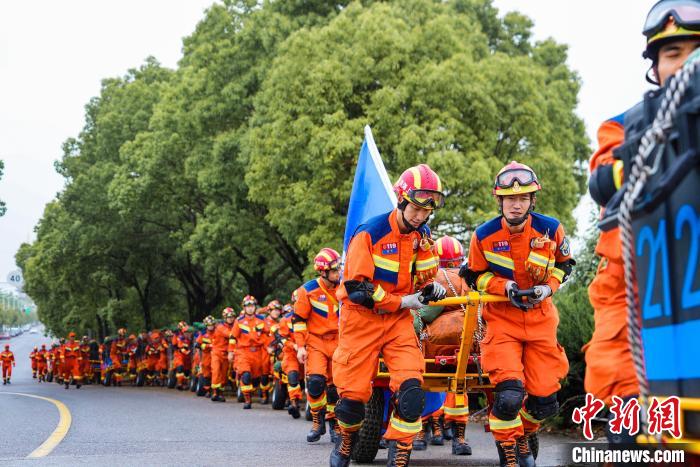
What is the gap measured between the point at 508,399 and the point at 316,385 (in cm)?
433

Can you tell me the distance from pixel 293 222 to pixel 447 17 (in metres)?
6.85

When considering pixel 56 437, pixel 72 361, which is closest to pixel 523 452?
pixel 56 437

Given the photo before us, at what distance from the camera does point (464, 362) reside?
7.71 meters

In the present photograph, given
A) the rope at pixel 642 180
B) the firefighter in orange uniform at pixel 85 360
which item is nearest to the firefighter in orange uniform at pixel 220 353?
the firefighter in orange uniform at pixel 85 360

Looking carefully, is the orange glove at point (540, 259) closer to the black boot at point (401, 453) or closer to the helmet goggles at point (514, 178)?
the helmet goggles at point (514, 178)

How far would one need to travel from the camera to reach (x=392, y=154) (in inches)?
972

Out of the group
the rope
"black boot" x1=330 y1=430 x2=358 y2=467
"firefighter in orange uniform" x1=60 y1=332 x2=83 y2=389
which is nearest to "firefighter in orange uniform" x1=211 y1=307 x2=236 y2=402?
"firefighter in orange uniform" x1=60 y1=332 x2=83 y2=389

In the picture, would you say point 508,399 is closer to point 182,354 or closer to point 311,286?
point 311,286

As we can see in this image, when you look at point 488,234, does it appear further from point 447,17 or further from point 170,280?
point 170,280

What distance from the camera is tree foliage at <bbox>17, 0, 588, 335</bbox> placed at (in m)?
24.8

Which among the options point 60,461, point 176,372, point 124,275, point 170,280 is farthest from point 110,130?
point 60,461

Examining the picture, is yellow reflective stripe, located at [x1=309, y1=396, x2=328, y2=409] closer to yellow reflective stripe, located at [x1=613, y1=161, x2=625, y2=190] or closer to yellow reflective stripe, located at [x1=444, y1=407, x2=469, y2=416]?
yellow reflective stripe, located at [x1=444, y1=407, x2=469, y2=416]

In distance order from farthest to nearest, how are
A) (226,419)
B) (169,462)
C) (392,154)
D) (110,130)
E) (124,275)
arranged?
(124,275)
(110,130)
(392,154)
(226,419)
(169,462)

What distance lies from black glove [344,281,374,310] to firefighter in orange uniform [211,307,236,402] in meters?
17.4
